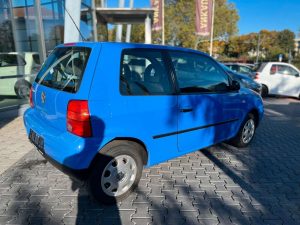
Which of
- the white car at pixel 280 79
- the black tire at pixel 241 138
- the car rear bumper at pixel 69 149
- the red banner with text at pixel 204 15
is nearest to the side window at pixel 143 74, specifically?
the car rear bumper at pixel 69 149

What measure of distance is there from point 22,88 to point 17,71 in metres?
0.48

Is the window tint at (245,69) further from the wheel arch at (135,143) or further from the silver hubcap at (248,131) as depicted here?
the wheel arch at (135,143)

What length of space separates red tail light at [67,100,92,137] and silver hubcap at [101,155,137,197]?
488 millimetres

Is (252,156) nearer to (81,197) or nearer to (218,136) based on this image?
(218,136)

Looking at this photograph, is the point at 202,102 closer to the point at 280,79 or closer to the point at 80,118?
the point at 80,118

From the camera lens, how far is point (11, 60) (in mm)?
6875

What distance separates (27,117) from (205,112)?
92.6 inches

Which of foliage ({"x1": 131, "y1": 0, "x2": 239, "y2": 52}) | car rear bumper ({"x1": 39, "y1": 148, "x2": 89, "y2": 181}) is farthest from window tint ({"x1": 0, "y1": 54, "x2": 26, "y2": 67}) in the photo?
foliage ({"x1": 131, "y1": 0, "x2": 239, "y2": 52})

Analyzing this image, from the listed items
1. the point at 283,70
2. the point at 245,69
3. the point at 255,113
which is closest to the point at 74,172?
the point at 255,113

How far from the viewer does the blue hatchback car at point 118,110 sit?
8.22 ft

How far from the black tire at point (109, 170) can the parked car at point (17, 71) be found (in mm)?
5208

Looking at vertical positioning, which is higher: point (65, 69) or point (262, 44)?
point (262, 44)

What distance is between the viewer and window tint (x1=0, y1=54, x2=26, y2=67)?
6562mm

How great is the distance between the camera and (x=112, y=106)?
8.43 ft
